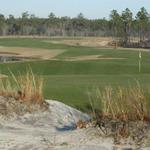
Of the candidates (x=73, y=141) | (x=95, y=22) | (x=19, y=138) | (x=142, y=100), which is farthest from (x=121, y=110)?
(x=95, y=22)

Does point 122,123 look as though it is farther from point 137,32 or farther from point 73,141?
point 137,32

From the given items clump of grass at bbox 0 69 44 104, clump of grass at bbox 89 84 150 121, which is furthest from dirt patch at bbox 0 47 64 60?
clump of grass at bbox 89 84 150 121

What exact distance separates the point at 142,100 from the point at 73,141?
151cm

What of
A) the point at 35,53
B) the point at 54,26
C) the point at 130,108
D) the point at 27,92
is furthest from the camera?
the point at 54,26

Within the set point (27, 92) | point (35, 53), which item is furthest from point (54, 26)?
point (27, 92)

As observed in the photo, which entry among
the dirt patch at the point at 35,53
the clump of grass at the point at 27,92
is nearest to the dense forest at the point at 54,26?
the dirt patch at the point at 35,53

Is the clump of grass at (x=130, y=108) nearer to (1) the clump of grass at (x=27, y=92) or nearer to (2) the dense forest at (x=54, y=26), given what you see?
(1) the clump of grass at (x=27, y=92)

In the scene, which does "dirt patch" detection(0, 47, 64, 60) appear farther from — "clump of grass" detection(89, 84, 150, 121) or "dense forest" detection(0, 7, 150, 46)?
"dense forest" detection(0, 7, 150, 46)

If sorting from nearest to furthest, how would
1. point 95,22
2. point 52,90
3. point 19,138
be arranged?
point 19,138, point 52,90, point 95,22

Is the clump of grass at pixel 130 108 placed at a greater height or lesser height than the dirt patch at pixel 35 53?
greater

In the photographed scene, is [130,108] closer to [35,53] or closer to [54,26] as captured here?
[35,53]

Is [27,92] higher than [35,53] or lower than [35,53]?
higher

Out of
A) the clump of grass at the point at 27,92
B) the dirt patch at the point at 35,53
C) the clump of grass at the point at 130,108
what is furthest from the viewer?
the dirt patch at the point at 35,53

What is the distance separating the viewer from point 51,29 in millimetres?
185125
